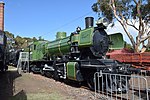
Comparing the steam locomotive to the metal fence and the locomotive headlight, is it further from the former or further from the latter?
the metal fence

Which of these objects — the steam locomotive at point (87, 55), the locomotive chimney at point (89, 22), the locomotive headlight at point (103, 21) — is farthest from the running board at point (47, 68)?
the locomotive headlight at point (103, 21)

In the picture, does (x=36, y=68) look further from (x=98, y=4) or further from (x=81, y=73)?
(x=98, y=4)

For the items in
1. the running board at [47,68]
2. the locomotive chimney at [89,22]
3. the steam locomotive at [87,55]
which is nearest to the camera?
the steam locomotive at [87,55]

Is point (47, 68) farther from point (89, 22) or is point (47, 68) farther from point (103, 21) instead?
point (103, 21)

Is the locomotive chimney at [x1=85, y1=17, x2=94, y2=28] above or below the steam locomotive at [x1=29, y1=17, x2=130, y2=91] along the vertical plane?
above

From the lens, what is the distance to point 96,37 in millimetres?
13180

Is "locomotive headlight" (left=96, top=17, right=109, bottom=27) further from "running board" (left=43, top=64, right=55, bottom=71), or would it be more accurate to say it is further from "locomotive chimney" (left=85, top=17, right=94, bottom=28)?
"running board" (left=43, top=64, right=55, bottom=71)

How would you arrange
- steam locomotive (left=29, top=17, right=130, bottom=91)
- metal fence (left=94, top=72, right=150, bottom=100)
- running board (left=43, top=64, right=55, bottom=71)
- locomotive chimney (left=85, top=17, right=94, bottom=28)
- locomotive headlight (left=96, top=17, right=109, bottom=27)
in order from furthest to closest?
running board (left=43, top=64, right=55, bottom=71)
locomotive chimney (left=85, top=17, right=94, bottom=28)
locomotive headlight (left=96, top=17, right=109, bottom=27)
steam locomotive (left=29, top=17, right=130, bottom=91)
metal fence (left=94, top=72, right=150, bottom=100)

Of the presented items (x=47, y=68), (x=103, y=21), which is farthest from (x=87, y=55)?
(x=47, y=68)

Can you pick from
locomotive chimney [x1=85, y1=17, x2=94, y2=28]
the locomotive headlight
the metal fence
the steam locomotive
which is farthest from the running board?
the metal fence

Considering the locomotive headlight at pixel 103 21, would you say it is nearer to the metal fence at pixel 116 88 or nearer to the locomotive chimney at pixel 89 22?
the locomotive chimney at pixel 89 22

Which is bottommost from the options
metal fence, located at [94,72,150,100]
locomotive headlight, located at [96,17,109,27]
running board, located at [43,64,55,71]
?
metal fence, located at [94,72,150,100]

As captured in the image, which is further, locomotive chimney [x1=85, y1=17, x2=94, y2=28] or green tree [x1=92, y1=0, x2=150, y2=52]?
green tree [x1=92, y1=0, x2=150, y2=52]

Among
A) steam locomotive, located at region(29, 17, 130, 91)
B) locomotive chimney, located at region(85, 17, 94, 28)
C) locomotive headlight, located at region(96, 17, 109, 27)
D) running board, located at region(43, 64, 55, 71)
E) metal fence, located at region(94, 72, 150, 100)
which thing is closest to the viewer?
metal fence, located at region(94, 72, 150, 100)
